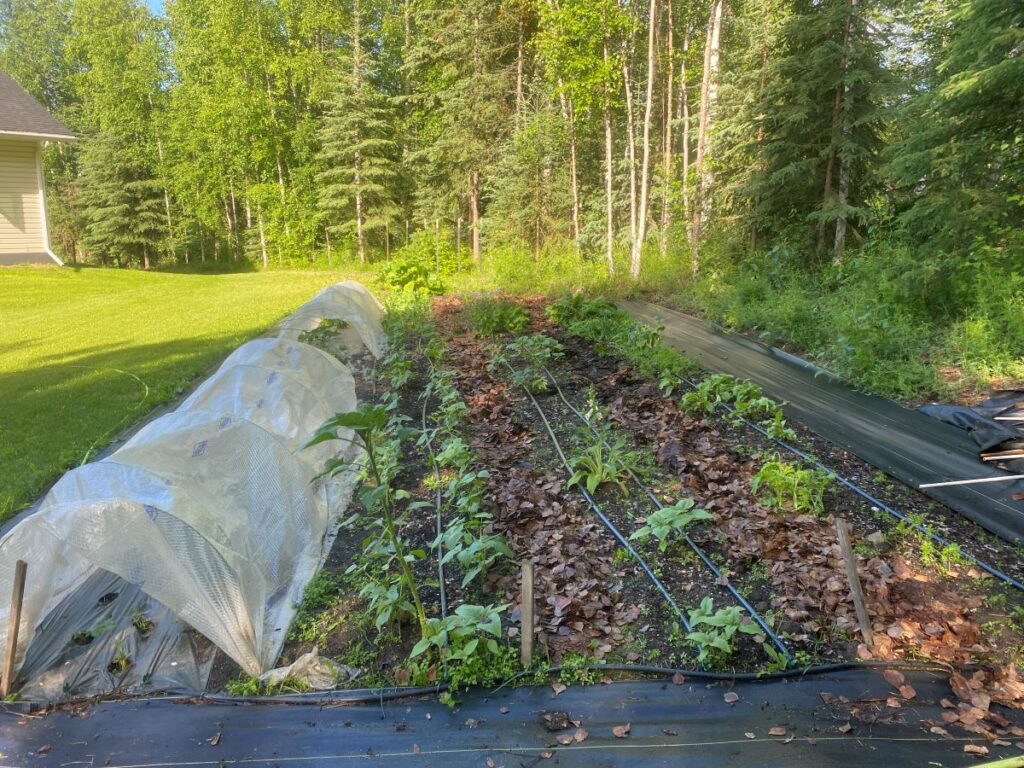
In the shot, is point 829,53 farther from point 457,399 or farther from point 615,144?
point 615,144

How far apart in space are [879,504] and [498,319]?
5.60 meters

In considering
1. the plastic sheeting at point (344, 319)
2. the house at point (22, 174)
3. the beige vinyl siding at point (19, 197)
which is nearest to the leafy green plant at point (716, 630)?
the plastic sheeting at point (344, 319)

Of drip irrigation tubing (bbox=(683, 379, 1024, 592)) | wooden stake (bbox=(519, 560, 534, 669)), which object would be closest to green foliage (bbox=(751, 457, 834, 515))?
drip irrigation tubing (bbox=(683, 379, 1024, 592))

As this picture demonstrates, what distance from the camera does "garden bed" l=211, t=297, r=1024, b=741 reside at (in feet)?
8.63

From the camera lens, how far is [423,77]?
77.2ft

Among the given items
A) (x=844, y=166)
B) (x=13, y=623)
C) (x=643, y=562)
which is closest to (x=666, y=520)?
(x=643, y=562)

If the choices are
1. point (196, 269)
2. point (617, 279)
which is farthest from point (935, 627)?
point (196, 269)

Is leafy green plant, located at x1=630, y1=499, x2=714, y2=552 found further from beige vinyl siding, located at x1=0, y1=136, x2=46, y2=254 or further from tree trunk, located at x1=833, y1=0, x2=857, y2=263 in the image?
beige vinyl siding, located at x1=0, y1=136, x2=46, y2=254

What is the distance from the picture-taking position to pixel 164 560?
8.75ft

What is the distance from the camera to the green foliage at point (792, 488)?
367 cm

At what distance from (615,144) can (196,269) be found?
18.2 meters

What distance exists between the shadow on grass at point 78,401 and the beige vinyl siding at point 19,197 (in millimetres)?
8762

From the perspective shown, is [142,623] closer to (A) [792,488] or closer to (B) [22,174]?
(A) [792,488]

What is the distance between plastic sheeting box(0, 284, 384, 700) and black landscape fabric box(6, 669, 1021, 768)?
0.85 feet
